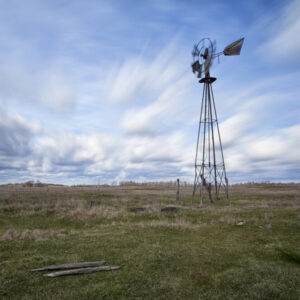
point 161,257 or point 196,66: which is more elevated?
point 196,66

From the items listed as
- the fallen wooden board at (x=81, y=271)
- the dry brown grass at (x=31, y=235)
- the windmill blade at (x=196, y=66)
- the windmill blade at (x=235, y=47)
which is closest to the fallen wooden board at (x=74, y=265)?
the fallen wooden board at (x=81, y=271)

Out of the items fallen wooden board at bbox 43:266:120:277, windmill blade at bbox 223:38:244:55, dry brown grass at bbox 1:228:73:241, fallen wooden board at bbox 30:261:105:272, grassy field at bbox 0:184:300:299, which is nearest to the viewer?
grassy field at bbox 0:184:300:299

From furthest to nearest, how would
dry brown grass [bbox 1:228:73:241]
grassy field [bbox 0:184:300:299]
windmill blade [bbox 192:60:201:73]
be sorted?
windmill blade [bbox 192:60:201:73] → dry brown grass [bbox 1:228:73:241] → grassy field [bbox 0:184:300:299]

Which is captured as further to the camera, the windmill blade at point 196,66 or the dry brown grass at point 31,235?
the windmill blade at point 196,66

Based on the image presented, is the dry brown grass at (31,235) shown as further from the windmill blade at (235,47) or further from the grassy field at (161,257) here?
the windmill blade at (235,47)

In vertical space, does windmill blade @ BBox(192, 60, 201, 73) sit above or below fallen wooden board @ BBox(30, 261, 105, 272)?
above

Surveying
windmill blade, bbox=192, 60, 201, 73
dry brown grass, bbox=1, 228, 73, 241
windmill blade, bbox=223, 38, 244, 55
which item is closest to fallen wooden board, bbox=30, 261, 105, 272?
dry brown grass, bbox=1, 228, 73, 241

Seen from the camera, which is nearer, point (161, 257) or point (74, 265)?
point (74, 265)

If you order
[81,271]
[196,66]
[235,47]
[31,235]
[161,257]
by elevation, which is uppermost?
[235,47]

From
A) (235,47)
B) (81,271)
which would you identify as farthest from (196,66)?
(81,271)

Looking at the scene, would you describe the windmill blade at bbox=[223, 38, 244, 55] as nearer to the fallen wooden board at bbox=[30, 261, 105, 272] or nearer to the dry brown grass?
the dry brown grass

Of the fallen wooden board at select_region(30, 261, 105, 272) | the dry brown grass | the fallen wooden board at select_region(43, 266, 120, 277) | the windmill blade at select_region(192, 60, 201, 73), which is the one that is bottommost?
the fallen wooden board at select_region(43, 266, 120, 277)

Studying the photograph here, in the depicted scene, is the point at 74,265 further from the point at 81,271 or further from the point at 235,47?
the point at 235,47

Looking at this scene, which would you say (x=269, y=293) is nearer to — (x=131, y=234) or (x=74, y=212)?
(x=131, y=234)
